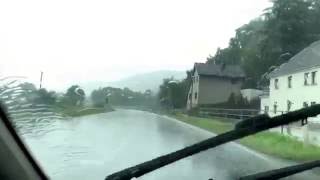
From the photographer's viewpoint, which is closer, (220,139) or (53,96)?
(220,139)

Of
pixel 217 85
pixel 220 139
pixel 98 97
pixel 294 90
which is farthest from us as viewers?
pixel 294 90

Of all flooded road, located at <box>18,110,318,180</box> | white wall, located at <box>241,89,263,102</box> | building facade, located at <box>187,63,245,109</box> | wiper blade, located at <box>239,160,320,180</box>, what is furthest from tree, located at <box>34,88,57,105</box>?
white wall, located at <box>241,89,263,102</box>

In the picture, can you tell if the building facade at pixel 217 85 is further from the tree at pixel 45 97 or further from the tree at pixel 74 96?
the tree at pixel 45 97

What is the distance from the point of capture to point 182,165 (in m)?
11.3

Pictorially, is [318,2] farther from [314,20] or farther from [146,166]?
[146,166]

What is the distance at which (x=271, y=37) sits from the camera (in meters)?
14.0

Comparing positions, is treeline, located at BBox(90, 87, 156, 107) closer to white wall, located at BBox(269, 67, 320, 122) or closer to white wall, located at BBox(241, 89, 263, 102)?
white wall, located at BBox(241, 89, 263, 102)

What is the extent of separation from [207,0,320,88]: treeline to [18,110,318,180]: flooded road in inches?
67.3

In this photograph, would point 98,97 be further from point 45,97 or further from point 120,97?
point 45,97

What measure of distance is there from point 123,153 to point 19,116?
10.5 meters

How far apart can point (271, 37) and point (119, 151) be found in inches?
173

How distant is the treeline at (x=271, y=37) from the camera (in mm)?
10266

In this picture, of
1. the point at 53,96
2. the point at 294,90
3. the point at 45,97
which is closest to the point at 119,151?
the point at 53,96

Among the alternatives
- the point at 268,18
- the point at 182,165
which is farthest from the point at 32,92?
the point at 268,18
